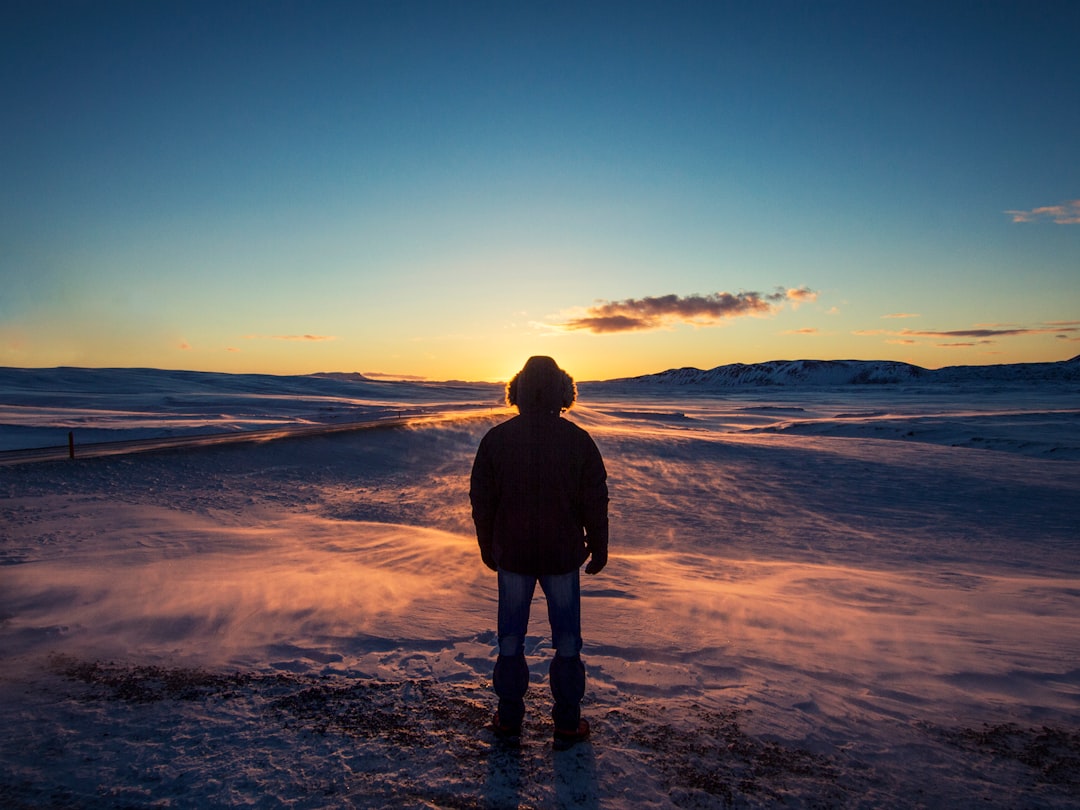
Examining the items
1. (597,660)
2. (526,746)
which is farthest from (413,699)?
(597,660)

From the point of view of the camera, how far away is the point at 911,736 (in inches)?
145

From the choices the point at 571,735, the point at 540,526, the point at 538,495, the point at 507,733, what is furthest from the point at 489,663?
the point at 538,495

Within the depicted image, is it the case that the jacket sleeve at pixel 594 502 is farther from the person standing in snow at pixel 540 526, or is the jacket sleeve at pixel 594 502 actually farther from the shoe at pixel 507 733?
the shoe at pixel 507 733

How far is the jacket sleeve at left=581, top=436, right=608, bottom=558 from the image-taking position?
3596mm

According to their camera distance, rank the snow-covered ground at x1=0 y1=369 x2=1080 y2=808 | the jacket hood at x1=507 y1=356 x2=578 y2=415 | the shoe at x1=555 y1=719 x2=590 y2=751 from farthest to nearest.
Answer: the jacket hood at x1=507 y1=356 x2=578 y2=415 → the shoe at x1=555 y1=719 x2=590 y2=751 → the snow-covered ground at x1=0 y1=369 x2=1080 y2=808

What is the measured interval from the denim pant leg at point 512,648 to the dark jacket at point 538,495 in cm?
12

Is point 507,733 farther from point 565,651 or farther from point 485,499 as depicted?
point 485,499

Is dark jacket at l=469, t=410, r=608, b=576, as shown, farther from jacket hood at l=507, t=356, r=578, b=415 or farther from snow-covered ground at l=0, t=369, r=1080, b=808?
snow-covered ground at l=0, t=369, r=1080, b=808

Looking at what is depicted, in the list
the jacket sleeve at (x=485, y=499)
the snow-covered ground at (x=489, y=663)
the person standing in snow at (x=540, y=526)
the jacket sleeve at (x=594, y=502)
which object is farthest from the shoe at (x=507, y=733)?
the jacket sleeve at (x=594, y=502)

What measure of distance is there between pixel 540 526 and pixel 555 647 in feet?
2.47

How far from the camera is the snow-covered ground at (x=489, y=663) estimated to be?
124 inches

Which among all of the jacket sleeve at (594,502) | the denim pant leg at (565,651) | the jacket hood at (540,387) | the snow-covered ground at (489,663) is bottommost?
the snow-covered ground at (489,663)

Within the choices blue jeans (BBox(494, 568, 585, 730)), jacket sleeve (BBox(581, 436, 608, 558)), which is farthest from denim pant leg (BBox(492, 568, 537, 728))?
jacket sleeve (BBox(581, 436, 608, 558))

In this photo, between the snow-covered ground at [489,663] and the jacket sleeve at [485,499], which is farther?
the jacket sleeve at [485,499]
